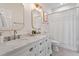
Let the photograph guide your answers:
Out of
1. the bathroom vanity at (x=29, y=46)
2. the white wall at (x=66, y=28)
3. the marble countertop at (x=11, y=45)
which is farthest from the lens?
the white wall at (x=66, y=28)

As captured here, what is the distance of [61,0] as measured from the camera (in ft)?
5.06

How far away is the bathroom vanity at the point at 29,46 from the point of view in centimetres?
120

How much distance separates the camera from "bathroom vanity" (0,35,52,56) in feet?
3.92

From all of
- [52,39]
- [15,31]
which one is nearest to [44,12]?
[52,39]

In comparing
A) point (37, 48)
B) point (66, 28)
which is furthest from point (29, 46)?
point (66, 28)

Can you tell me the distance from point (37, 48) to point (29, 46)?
0.23 metres

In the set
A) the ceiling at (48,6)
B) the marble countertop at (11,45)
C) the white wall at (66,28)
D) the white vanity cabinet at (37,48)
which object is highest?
the ceiling at (48,6)

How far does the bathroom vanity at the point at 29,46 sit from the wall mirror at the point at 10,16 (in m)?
0.26

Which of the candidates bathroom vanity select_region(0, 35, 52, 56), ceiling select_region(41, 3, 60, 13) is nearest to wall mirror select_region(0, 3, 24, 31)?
bathroom vanity select_region(0, 35, 52, 56)

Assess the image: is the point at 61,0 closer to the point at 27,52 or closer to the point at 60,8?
the point at 60,8

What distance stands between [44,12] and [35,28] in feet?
1.65

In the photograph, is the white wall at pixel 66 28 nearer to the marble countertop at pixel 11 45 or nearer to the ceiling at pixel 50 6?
the ceiling at pixel 50 6

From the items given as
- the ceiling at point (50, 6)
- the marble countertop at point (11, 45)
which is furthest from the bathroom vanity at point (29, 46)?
the ceiling at point (50, 6)

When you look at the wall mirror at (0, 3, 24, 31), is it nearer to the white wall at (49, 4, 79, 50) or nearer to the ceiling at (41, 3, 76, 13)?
the ceiling at (41, 3, 76, 13)
